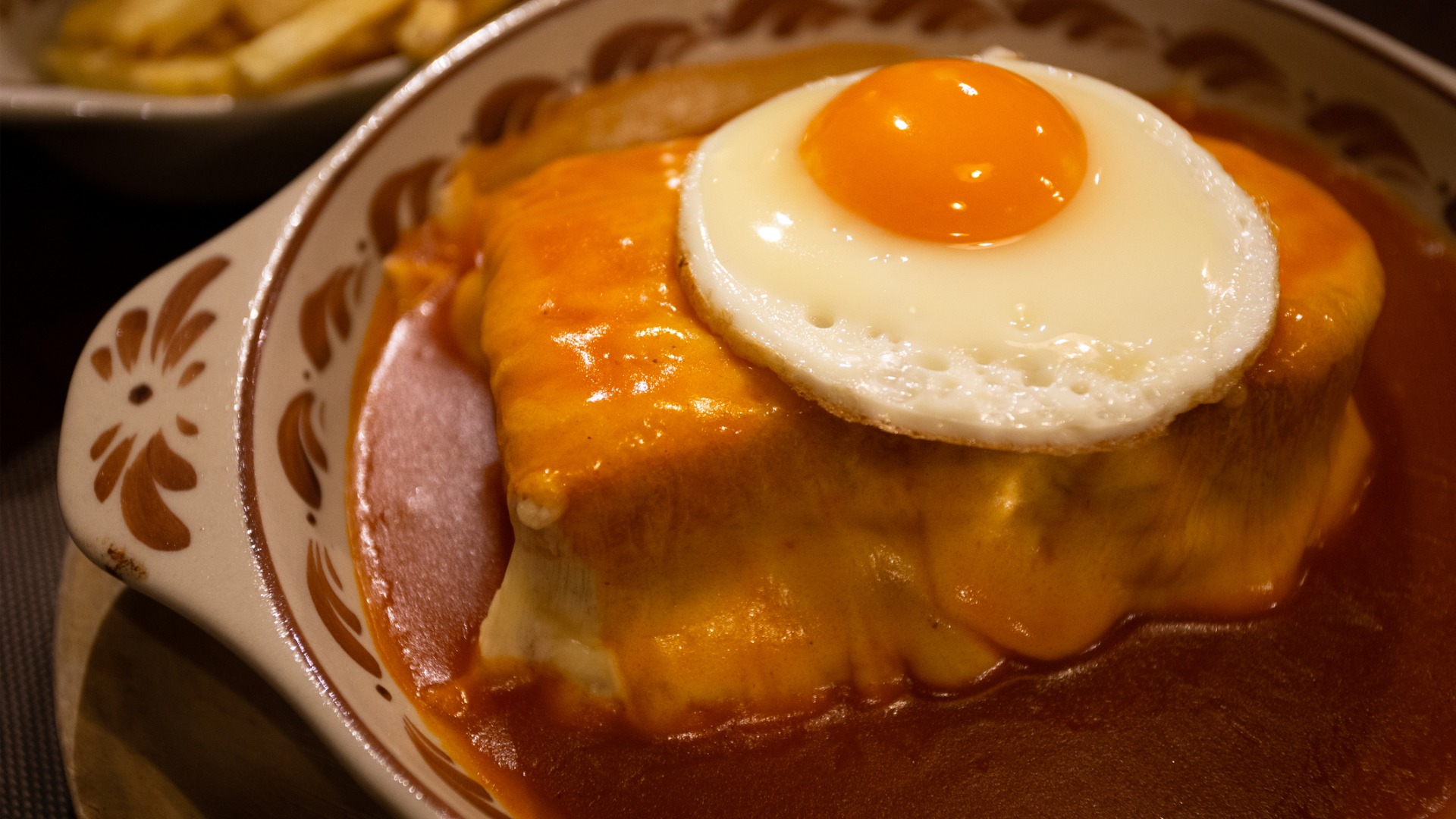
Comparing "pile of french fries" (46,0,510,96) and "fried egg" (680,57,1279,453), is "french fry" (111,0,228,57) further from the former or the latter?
"fried egg" (680,57,1279,453)

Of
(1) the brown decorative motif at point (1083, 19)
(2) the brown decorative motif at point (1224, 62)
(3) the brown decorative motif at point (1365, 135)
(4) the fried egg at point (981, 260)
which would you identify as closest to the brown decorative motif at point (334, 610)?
(4) the fried egg at point (981, 260)

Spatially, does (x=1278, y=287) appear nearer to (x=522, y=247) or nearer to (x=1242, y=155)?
(x=1242, y=155)

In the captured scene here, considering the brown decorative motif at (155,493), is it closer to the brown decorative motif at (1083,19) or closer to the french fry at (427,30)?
the french fry at (427,30)

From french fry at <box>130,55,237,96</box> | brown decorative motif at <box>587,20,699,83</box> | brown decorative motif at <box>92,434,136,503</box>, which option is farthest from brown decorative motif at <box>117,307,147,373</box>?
brown decorative motif at <box>587,20,699,83</box>

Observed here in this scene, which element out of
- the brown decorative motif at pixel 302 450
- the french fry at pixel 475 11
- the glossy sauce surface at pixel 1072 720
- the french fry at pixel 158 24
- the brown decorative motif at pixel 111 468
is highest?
the french fry at pixel 158 24

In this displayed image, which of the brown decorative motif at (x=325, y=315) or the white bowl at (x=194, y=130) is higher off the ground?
the white bowl at (x=194, y=130)

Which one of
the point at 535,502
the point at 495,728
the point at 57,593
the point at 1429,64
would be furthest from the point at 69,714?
the point at 1429,64

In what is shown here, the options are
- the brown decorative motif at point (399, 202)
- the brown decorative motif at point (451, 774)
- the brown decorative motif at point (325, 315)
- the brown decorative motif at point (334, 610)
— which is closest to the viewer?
the brown decorative motif at point (451, 774)
